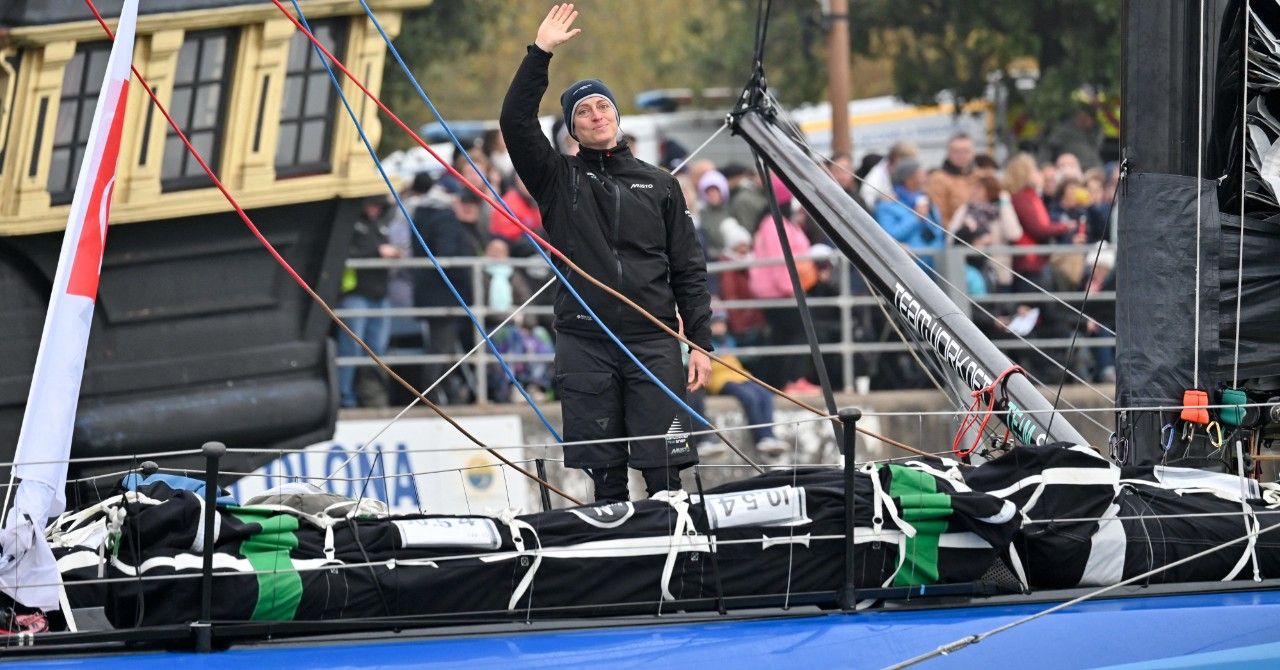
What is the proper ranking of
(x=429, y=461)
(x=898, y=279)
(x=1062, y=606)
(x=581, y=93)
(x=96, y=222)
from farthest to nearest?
(x=429, y=461) < (x=898, y=279) < (x=581, y=93) < (x=96, y=222) < (x=1062, y=606)

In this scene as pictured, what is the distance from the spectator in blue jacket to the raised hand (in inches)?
264

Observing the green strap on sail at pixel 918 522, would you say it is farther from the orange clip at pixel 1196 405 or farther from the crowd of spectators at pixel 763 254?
the crowd of spectators at pixel 763 254

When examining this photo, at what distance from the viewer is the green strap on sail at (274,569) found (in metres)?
4.04

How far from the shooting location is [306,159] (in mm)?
10484

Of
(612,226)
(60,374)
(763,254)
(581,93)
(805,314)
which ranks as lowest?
(60,374)

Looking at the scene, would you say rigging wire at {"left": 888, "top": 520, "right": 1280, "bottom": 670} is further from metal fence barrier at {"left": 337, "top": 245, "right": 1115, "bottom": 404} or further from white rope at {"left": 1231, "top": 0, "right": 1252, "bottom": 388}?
metal fence barrier at {"left": 337, "top": 245, "right": 1115, "bottom": 404}

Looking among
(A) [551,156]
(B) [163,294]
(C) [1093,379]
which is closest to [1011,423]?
(A) [551,156]

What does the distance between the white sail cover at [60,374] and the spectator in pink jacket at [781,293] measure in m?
7.48

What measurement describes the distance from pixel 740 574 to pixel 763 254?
767cm

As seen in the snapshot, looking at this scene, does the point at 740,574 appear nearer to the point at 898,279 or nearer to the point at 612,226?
the point at 612,226

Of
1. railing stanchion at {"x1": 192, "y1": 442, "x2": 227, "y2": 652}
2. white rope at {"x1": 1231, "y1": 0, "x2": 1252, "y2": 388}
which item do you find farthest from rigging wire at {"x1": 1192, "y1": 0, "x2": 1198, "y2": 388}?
railing stanchion at {"x1": 192, "y1": 442, "x2": 227, "y2": 652}

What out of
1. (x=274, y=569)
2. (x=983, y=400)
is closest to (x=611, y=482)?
(x=983, y=400)

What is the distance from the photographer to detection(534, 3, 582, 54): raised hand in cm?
498

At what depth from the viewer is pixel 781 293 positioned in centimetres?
1179
